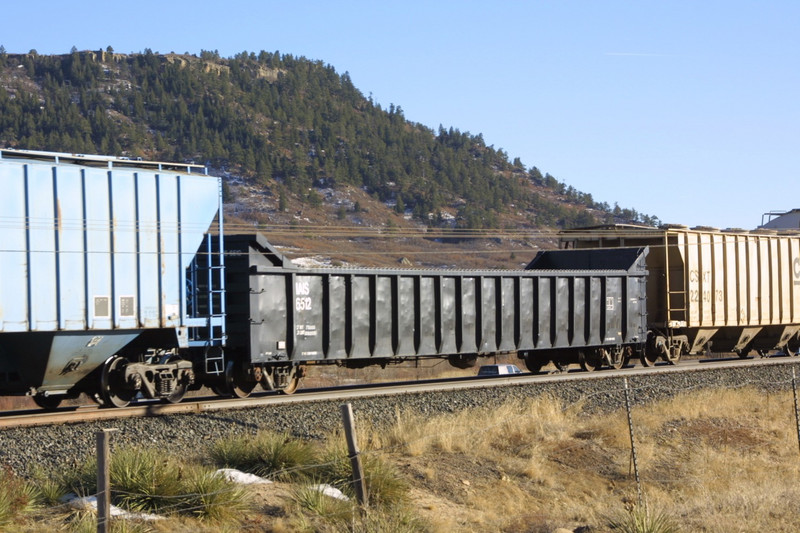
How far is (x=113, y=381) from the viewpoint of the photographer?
1575 cm

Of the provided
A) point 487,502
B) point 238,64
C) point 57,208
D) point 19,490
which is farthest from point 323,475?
point 238,64

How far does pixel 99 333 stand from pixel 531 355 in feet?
41.6

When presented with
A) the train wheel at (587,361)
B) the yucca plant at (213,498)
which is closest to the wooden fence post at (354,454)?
the yucca plant at (213,498)

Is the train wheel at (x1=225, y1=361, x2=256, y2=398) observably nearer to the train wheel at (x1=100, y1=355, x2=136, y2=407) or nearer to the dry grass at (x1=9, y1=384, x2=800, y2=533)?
the train wheel at (x1=100, y1=355, x2=136, y2=407)

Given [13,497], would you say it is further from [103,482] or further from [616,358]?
[616,358]

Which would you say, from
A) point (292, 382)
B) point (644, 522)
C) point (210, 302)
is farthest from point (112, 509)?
point (292, 382)

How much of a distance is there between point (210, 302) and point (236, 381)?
198cm

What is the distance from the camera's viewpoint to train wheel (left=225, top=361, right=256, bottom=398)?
57.3 ft

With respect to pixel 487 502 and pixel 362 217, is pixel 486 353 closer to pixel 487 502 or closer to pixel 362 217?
pixel 487 502

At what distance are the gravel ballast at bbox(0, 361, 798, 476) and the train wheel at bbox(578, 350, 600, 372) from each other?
2.40 metres

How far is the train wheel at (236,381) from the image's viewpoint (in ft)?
57.3

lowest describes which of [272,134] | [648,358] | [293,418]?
[648,358]

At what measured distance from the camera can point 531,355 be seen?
24.2 meters

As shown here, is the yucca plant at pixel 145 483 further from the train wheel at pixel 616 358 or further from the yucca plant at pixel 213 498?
the train wheel at pixel 616 358
